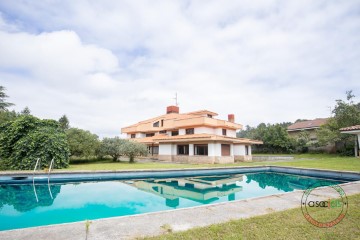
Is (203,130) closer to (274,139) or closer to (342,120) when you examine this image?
(274,139)

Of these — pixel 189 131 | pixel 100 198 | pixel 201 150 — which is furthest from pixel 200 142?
pixel 100 198

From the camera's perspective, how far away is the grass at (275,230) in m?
3.74

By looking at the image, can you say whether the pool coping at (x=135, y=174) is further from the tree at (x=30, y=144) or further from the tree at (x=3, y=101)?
the tree at (x=3, y=101)

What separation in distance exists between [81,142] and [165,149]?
1056 cm

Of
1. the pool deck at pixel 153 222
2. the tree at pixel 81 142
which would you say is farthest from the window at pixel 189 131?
the pool deck at pixel 153 222

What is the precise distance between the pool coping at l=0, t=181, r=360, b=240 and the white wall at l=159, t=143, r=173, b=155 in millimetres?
21143

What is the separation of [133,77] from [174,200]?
54.2ft

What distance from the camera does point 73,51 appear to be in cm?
1452

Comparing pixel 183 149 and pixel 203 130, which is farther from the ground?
pixel 203 130

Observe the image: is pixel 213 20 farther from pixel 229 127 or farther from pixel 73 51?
pixel 229 127

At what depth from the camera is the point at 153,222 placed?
178 inches

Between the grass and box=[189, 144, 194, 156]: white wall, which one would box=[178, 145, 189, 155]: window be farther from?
the grass

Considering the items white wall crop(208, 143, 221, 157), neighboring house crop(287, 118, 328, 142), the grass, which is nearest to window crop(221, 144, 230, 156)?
white wall crop(208, 143, 221, 157)

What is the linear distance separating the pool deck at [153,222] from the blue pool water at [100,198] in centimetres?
304
